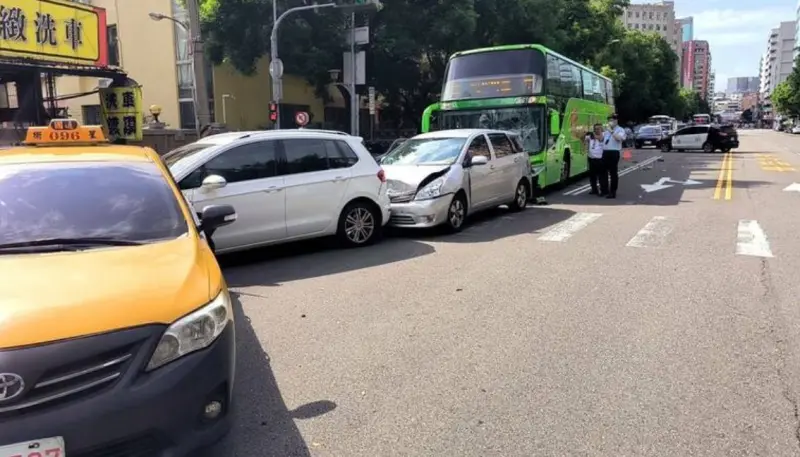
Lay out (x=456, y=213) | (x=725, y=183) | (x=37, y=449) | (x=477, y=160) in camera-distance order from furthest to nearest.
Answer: (x=725, y=183) → (x=477, y=160) → (x=456, y=213) → (x=37, y=449)

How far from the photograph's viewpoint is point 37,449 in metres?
2.37

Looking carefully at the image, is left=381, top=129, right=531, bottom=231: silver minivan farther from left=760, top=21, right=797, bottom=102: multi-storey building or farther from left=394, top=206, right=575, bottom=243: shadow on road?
left=760, top=21, right=797, bottom=102: multi-storey building

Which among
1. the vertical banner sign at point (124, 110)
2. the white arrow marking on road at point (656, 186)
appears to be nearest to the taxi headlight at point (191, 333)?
the white arrow marking on road at point (656, 186)

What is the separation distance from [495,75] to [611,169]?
3443 millimetres

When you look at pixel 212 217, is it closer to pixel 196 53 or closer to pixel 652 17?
pixel 196 53

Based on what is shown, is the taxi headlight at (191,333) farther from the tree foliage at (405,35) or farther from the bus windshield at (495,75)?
the tree foliage at (405,35)

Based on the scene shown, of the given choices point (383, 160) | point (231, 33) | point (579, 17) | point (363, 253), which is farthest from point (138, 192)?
point (579, 17)

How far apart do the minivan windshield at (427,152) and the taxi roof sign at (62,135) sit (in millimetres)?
6396

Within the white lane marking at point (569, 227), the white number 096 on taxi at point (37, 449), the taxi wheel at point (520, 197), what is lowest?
the white lane marking at point (569, 227)

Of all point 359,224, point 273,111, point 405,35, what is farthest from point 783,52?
point 359,224

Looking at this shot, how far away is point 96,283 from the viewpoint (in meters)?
2.86

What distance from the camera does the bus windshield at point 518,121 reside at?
1452 centimetres

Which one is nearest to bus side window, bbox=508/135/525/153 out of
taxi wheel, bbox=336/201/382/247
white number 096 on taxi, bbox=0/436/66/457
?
taxi wheel, bbox=336/201/382/247

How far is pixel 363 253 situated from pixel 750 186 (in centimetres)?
1286
